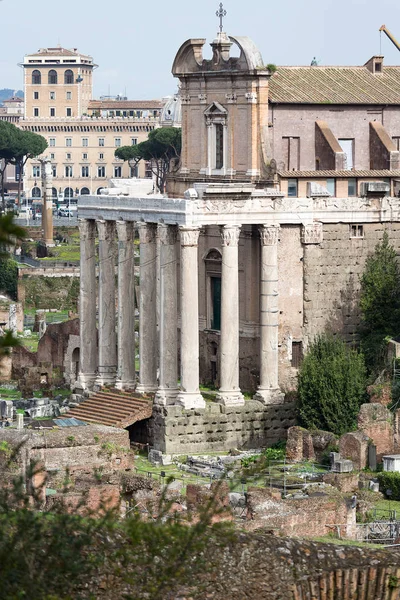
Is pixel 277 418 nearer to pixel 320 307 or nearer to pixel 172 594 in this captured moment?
pixel 320 307

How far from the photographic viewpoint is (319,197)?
5069 centimetres

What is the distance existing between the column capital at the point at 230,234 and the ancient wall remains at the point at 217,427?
3956 mm

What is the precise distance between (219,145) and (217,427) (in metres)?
7.86

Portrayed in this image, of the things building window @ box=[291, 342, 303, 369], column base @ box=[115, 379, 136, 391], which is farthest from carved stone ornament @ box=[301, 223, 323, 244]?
column base @ box=[115, 379, 136, 391]

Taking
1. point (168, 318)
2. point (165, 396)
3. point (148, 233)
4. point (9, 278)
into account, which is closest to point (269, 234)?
point (168, 318)

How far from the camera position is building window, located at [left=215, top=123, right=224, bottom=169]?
170ft

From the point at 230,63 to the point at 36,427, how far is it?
35.2 feet

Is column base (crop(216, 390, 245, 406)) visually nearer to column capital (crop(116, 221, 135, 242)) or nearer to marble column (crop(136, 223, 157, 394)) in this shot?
marble column (crop(136, 223, 157, 394))

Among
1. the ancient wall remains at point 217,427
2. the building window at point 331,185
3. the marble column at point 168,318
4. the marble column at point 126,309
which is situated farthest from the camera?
the marble column at point 126,309

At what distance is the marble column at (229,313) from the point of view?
48.6 meters

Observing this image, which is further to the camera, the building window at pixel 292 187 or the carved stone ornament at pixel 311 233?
the building window at pixel 292 187

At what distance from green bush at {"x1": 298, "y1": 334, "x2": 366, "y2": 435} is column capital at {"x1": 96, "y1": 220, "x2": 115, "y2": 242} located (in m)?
7.26

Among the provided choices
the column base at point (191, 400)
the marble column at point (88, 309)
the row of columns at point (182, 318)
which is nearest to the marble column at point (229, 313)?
the row of columns at point (182, 318)

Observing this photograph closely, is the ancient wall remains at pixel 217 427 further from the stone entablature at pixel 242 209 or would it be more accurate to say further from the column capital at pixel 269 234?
the stone entablature at pixel 242 209
